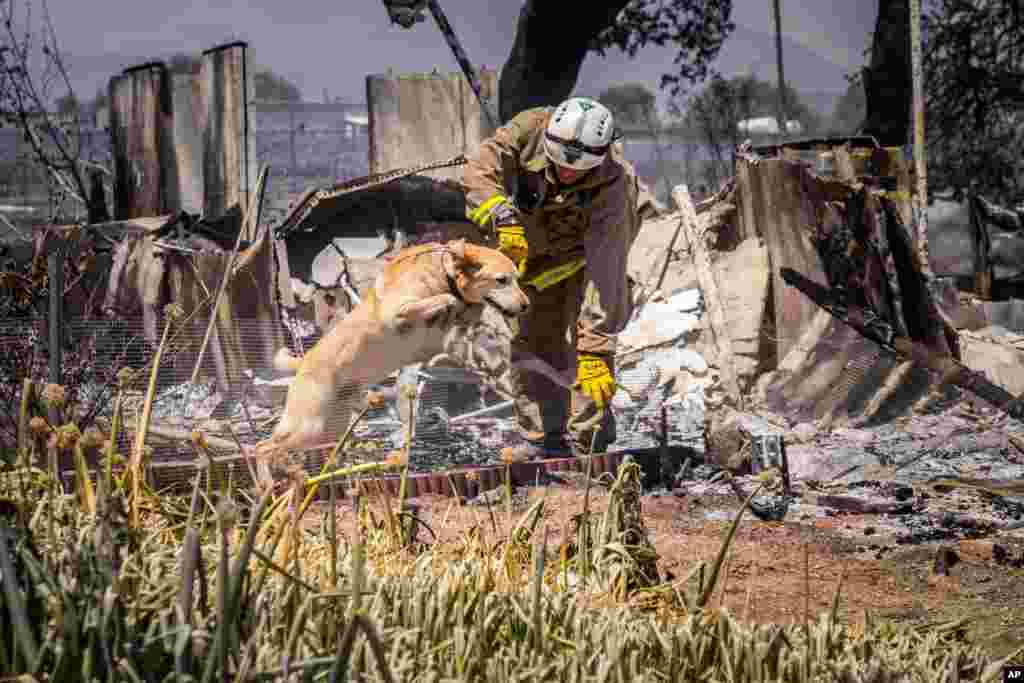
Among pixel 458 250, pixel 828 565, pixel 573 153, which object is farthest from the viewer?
pixel 573 153

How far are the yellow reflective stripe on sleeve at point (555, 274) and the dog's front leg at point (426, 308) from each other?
52.5 inches

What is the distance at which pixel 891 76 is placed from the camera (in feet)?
45.7

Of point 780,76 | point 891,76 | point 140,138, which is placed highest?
point 780,76

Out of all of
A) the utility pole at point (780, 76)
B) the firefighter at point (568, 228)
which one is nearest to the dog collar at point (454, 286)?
the firefighter at point (568, 228)

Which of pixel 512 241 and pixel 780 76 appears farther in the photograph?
pixel 780 76

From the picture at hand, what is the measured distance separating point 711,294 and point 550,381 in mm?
2567

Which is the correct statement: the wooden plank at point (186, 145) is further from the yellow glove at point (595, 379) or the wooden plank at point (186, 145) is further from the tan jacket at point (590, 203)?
the yellow glove at point (595, 379)

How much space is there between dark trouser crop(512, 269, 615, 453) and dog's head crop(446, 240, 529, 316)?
130cm

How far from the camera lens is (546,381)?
7711 mm

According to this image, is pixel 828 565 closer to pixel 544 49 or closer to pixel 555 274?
pixel 555 274

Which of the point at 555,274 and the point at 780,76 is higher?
the point at 780,76

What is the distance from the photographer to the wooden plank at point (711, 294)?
9250 millimetres

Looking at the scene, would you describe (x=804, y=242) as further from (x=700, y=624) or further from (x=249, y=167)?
(x=700, y=624)

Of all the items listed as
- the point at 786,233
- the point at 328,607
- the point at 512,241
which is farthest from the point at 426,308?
the point at 786,233
